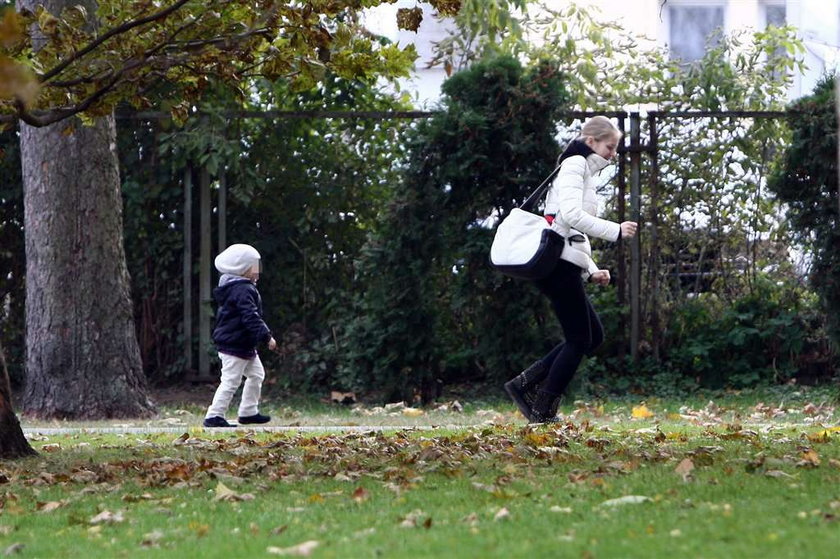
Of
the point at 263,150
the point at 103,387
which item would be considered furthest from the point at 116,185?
the point at 263,150

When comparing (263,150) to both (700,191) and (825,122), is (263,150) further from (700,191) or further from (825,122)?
(825,122)

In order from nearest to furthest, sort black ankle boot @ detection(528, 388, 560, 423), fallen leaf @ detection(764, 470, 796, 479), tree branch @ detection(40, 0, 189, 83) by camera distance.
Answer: fallen leaf @ detection(764, 470, 796, 479) < tree branch @ detection(40, 0, 189, 83) < black ankle boot @ detection(528, 388, 560, 423)

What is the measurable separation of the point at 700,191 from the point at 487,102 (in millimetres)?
2492

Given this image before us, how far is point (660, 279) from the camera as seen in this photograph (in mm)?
13922

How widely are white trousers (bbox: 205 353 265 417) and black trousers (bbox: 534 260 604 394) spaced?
2659mm

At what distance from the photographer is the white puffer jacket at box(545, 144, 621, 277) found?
8758 mm

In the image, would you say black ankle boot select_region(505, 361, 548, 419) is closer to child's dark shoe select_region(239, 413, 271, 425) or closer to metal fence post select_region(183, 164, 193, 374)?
child's dark shoe select_region(239, 413, 271, 425)

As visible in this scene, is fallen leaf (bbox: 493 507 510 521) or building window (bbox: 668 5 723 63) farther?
building window (bbox: 668 5 723 63)

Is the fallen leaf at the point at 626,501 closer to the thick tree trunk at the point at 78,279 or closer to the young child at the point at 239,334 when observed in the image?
the young child at the point at 239,334

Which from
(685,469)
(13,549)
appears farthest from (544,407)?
(13,549)

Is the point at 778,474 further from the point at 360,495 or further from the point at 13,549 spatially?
the point at 13,549

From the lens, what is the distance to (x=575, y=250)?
884cm

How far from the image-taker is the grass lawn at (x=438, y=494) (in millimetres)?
4734

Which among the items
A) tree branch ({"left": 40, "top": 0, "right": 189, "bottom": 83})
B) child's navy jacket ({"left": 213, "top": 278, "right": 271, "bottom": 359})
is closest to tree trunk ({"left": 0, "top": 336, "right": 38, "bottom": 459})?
tree branch ({"left": 40, "top": 0, "right": 189, "bottom": 83})
